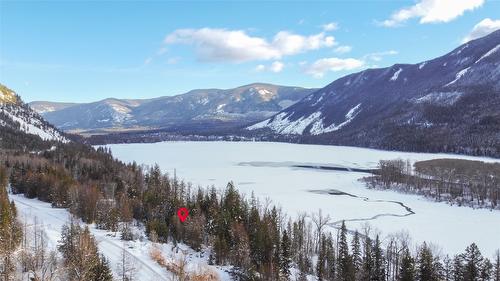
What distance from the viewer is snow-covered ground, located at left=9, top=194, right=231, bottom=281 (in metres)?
66.3

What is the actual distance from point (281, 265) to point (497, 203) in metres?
93.9

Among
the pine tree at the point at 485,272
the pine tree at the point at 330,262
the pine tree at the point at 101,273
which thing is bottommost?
the pine tree at the point at 330,262

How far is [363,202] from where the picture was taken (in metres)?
144

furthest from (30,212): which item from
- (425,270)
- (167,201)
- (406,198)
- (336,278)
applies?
(406,198)

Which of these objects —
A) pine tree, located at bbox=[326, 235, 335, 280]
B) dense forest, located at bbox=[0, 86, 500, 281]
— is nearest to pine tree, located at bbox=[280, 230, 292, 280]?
dense forest, located at bbox=[0, 86, 500, 281]

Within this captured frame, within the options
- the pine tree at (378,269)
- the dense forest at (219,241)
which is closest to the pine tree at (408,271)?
the dense forest at (219,241)

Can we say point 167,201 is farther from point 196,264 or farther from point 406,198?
point 406,198

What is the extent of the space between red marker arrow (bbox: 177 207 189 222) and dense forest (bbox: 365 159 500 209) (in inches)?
3556

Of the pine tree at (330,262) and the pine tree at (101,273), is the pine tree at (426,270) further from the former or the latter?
the pine tree at (101,273)

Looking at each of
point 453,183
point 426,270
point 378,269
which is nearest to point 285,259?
point 378,269

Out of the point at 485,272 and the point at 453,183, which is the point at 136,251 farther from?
the point at 453,183

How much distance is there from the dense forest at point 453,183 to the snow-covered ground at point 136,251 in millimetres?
98482

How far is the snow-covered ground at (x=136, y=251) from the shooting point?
218 feet

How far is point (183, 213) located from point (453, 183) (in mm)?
116243
